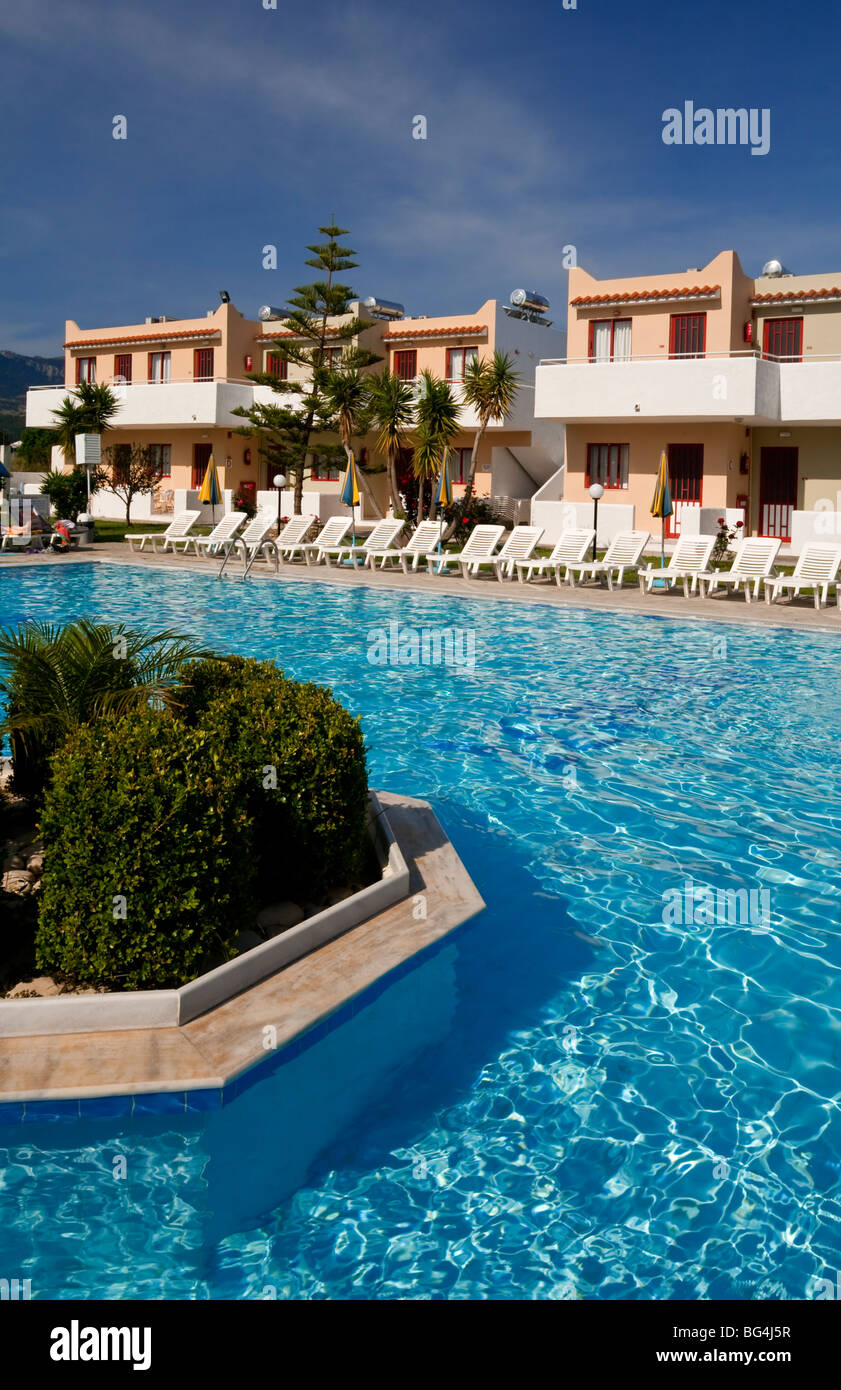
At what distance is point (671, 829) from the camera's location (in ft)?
24.4

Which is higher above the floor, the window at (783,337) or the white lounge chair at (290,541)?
the window at (783,337)

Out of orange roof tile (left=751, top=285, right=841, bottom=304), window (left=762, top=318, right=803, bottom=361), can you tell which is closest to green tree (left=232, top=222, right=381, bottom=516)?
orange roof tile (left=751, top=285, right=841, bottom=304)

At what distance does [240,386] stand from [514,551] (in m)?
18.6

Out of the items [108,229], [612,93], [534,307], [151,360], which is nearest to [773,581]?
[612,93]

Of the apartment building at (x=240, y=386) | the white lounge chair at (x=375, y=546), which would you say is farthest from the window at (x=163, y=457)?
the white lounge chair at (x=375, y=546)

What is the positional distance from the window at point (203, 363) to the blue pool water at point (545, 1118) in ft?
111

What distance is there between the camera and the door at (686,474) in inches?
1096

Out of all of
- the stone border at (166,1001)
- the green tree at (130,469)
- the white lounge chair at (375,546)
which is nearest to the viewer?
the stone border at (166,1001)

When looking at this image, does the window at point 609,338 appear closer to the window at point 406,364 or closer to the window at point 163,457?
the window at point 406,364

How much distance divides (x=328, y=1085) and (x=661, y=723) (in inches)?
260

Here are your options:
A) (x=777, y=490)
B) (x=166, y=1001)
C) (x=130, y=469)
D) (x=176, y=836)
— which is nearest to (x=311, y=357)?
(x=130, y=469)

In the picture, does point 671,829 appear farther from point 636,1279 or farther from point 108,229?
Result: point 108,229

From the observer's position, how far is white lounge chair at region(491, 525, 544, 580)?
20.9 metres

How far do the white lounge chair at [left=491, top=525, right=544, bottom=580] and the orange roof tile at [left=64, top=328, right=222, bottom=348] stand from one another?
21.1 meters
